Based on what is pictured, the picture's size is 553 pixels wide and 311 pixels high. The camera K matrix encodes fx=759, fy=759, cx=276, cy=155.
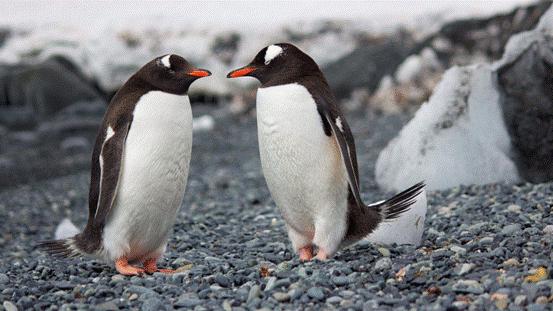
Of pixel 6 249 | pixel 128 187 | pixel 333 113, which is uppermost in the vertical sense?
pixel 333 113

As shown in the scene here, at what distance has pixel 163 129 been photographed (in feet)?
13.0

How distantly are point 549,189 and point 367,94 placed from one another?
31.8ft

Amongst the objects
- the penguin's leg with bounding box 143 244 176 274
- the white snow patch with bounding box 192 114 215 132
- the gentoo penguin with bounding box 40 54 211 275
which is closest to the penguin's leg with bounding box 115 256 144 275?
the gentoo penguin with bounding box 40 54 211 275

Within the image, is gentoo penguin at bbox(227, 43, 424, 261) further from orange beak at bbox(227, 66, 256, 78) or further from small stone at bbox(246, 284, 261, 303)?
small stone at bbox(246, 284, 261, 303)

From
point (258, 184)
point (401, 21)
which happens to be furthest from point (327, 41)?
point (258, 184)

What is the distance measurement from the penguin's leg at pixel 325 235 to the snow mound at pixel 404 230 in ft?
1.28

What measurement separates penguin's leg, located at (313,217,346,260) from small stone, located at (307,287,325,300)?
62cm

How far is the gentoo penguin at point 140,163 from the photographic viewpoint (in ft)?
13.1

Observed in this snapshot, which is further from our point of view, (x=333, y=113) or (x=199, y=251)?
(x=199, y=251)

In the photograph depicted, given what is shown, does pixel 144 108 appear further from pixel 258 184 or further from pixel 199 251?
pixel 258 184

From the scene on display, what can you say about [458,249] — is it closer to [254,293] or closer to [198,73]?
[254,293]

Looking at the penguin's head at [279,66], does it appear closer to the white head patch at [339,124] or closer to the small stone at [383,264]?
the white head patch at [339,124]

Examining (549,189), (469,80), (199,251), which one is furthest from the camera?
(469,80)

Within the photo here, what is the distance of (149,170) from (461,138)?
334 cm
